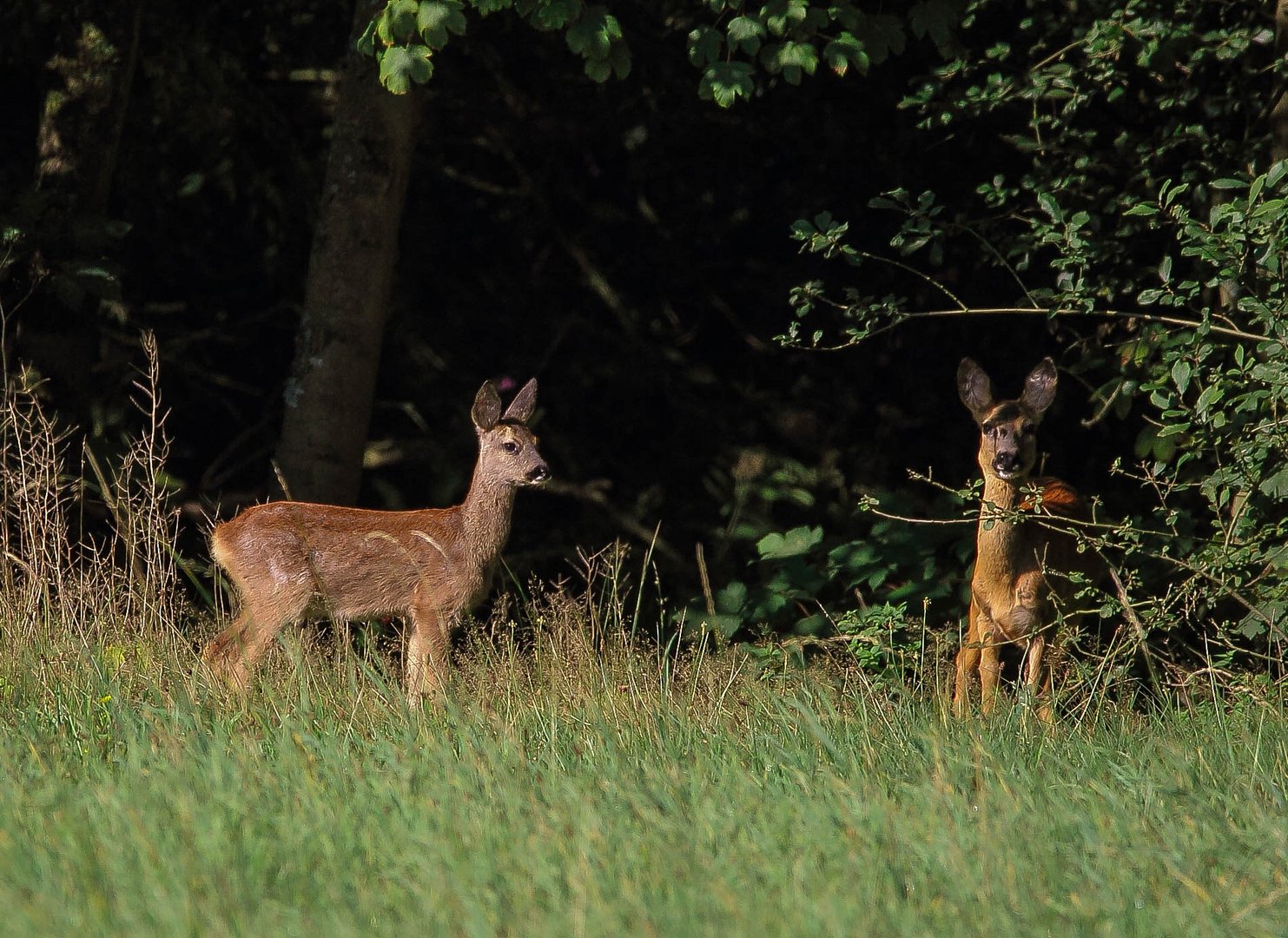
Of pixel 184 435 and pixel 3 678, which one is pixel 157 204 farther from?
pixel 3 678

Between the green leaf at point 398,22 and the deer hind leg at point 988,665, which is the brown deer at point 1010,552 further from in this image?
the green leaf at point 398,22

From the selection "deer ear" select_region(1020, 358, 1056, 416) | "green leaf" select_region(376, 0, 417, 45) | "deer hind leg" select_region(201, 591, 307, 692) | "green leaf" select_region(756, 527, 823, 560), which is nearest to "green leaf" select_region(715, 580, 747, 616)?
"green leaf" select_region(756, 527, 823, 560)

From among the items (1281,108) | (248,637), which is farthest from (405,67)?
(1281,108)

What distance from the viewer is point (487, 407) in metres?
7.52

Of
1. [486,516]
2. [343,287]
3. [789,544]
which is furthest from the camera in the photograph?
[789,544]

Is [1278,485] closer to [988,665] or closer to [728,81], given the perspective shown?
[988,665]

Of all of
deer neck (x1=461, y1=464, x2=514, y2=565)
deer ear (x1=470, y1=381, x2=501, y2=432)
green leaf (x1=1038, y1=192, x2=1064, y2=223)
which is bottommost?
deer neck (x1=461, y1=464, x2=514, y2=565)

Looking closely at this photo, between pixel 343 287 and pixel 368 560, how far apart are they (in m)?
1.51

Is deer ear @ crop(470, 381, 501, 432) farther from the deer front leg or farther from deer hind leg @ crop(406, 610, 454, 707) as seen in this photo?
the deer front leg

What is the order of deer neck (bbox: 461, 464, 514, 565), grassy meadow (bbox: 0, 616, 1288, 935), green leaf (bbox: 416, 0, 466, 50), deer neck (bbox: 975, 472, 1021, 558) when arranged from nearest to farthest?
1. grassy meadow (bbox: 0, 616, 1288, 935)
2. green leaf (bbox: 416, 0, 466, 50)
3. deer neck (bbox: 975, 472, 1021, 558)
4. deer neck (bbox: 461, 464, 514, 565)

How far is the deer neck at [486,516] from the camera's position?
7.38 meters

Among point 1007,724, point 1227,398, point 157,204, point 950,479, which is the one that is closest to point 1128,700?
point 1007,724

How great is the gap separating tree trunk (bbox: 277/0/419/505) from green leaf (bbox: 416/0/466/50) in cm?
227

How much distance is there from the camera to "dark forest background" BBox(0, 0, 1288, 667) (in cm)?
740
